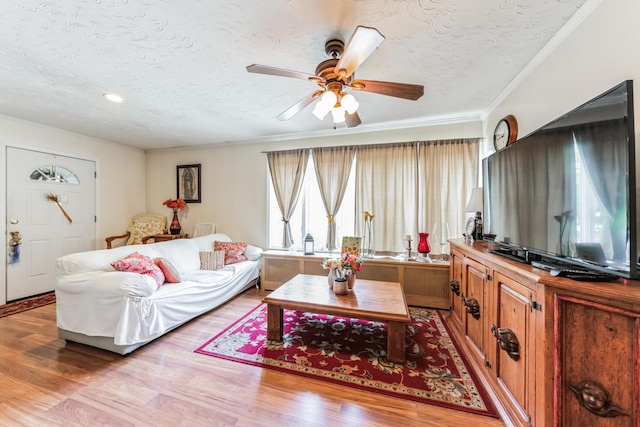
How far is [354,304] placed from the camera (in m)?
2.19

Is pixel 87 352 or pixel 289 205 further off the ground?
pixel 289 205

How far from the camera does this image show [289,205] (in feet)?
13.2

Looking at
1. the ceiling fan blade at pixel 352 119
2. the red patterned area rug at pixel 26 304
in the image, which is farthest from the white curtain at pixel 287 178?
the red patterned area rug at pixel 26 304

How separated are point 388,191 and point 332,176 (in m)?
0.86

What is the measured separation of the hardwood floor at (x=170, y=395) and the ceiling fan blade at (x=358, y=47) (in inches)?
83.6

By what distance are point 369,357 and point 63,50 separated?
3.36 m

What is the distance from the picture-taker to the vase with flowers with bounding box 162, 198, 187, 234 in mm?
4473

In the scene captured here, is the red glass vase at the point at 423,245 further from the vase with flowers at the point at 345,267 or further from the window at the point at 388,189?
the vase with flowers at the point at 345,267

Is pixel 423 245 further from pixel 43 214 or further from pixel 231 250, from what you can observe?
pixel 43 214

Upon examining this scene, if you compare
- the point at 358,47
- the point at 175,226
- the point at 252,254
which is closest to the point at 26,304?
the point at 175,226

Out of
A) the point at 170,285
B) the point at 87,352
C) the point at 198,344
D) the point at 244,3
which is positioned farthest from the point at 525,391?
the point at 87,352

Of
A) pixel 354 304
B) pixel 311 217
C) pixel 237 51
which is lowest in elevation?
pixel 354 304

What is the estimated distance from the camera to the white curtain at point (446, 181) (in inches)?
128

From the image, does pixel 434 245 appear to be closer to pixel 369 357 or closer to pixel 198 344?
pixel 369 357
